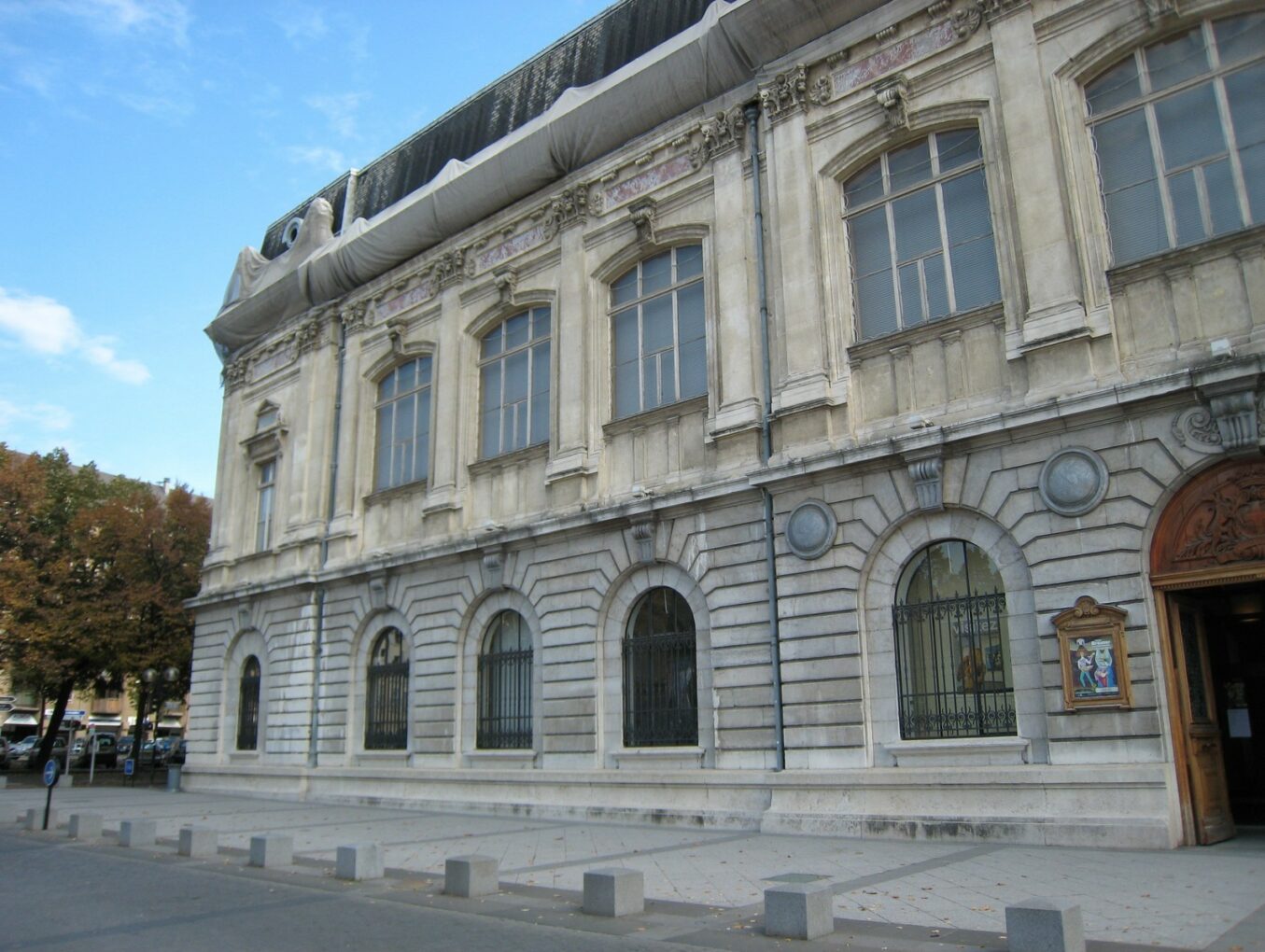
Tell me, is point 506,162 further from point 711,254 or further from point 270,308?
point 270,308

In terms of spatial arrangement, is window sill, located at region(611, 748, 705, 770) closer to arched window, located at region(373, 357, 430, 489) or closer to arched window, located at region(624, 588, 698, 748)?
arched window, located at region(624, 588, 698, 748)

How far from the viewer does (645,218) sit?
1938 centimetres

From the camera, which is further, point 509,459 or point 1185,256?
point 509,459

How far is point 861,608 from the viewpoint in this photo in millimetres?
15031

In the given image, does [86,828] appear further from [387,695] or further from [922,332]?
[922,332]

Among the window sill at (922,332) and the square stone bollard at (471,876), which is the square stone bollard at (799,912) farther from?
the window sill at (922,332)

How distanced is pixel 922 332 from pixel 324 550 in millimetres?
15915

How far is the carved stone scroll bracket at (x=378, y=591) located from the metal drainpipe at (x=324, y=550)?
2.13m

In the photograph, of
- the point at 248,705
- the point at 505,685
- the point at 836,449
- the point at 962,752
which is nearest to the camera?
the point at 962,752

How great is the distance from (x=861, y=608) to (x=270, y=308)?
20.2 m

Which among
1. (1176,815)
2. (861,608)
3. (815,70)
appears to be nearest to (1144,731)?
(1176,815)

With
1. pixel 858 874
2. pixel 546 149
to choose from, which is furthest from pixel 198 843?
pixel 546 149

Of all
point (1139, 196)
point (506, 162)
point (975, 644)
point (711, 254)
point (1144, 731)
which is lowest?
point (1144, 731)

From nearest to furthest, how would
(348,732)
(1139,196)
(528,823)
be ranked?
(1139,196), (528,823), (348,732)
